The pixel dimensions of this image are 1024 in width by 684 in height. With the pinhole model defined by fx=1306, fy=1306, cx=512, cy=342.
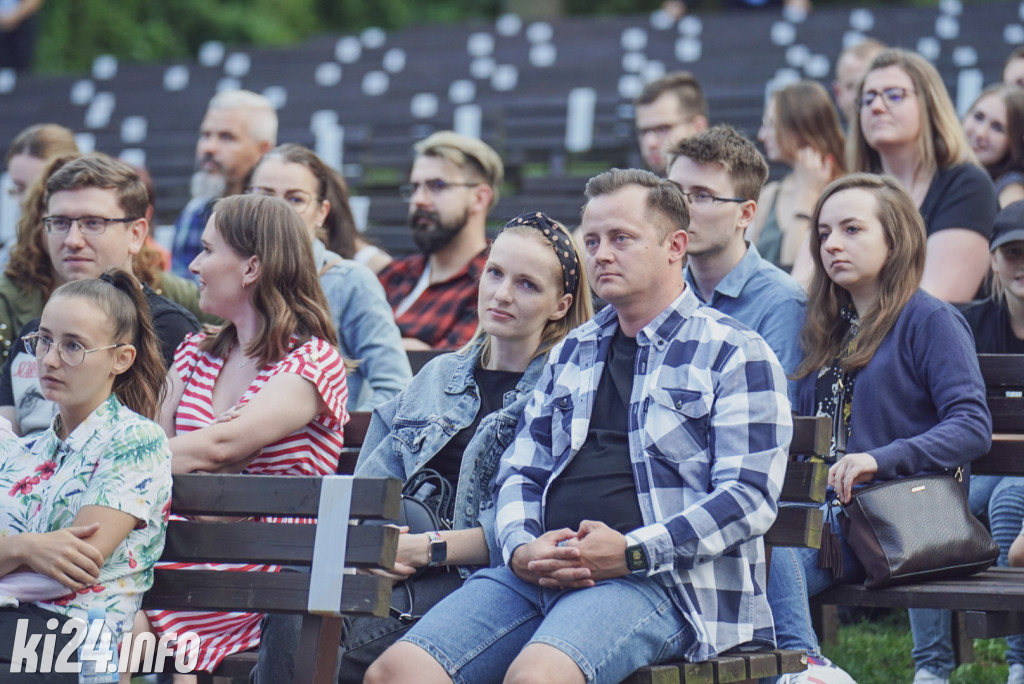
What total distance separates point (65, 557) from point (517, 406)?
1.19 meters

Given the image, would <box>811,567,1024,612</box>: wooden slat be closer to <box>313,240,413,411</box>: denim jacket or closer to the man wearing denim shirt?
the man wearing denim shirt

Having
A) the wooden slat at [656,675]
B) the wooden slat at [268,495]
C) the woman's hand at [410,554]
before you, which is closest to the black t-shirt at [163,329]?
the wooden slat at [268,495]

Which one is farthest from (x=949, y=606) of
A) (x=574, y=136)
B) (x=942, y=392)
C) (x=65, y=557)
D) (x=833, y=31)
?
(x=833, y=31)

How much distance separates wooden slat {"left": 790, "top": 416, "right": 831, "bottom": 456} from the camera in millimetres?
3160

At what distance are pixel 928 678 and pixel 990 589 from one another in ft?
2.02

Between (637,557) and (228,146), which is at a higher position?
(228,146)

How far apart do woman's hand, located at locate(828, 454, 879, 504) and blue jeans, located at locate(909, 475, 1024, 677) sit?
1.98ft

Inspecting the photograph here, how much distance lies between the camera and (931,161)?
4902 mm

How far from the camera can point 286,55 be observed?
15359mm

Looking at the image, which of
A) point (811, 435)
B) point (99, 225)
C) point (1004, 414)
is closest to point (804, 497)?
point (811, 435)

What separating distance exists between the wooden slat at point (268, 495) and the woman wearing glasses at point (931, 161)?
2.58 meters

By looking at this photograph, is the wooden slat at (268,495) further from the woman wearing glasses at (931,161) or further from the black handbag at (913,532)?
the woman wearing glasses at (931,161)

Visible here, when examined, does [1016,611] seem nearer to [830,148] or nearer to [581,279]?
[581,279]

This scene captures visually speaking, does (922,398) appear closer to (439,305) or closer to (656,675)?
(656,675)
